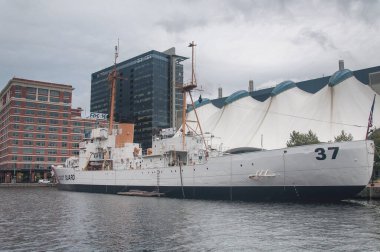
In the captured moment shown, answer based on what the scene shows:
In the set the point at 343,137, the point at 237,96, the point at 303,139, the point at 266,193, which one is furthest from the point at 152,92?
the point at 266,193

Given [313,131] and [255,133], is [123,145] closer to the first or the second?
[255,133]

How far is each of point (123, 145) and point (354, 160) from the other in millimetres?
39944

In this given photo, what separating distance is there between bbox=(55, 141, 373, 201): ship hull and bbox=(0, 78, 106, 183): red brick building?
73335mm

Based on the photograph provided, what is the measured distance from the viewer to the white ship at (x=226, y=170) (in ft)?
116

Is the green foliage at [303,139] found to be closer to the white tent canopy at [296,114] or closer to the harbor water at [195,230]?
the white tent canopy at [296,114]

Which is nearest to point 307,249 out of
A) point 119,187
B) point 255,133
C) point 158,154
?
point 158,154

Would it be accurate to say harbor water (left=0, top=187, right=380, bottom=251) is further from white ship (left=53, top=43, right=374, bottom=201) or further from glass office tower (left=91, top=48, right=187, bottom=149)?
glass office tower (left=91, top=48, right=187, bottom=149)

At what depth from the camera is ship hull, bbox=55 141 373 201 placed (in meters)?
35.1

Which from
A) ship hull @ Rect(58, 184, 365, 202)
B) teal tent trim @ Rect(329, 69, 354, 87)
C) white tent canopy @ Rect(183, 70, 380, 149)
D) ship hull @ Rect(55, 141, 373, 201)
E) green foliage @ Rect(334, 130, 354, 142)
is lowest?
ship hull @ Rect(58, 184, 365, 202)

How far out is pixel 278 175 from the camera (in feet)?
126

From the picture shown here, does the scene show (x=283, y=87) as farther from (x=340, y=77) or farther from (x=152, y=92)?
(x=152, y=92)

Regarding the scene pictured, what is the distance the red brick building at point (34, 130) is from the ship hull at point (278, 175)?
73.3 meters

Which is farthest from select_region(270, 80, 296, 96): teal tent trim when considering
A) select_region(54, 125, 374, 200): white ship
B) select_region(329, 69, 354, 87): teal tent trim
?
select_region(54, 125, 374, 200): white ship

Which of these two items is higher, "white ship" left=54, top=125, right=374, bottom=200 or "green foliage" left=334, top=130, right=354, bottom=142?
"green foliage" left=334, top=130, right=354, bottom=142
